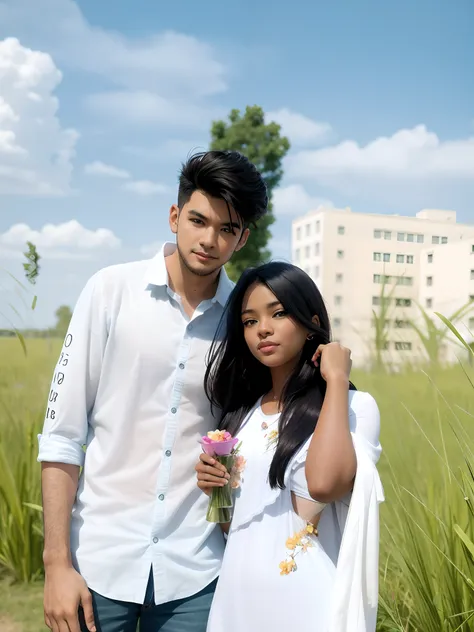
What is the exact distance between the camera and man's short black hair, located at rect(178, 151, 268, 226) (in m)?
2.05

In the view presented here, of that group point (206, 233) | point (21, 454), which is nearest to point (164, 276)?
point (206, 233)

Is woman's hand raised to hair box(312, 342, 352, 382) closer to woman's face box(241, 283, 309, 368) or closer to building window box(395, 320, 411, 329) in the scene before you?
woman's face box(241, 283, 309, 368)

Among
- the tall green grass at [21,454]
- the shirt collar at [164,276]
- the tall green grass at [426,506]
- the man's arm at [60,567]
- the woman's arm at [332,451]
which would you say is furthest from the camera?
the tall green grass at [21,454]

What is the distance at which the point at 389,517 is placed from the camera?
3547 millimetres

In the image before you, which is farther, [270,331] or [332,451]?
[270,331]

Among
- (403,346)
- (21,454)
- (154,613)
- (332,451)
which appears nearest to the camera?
(332,451)

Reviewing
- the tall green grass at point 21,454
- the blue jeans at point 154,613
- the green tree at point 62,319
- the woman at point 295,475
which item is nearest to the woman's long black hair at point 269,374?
the woman at point 295,475

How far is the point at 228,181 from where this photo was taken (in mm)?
2039

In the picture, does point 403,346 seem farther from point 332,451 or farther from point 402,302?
point 332,451

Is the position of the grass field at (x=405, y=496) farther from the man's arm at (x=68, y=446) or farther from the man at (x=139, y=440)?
the man's arm at (x=68, y=446)

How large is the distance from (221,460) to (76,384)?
17.9 inches

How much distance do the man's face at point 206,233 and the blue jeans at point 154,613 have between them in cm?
89

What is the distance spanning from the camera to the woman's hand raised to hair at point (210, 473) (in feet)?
6.10

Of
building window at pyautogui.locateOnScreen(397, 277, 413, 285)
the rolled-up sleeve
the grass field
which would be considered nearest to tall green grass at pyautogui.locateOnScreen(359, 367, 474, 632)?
the grass field
